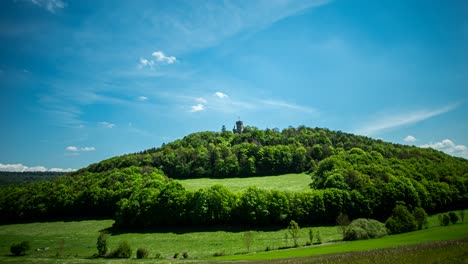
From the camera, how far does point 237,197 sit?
72.6 metres

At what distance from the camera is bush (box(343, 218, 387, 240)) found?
50.3 meters

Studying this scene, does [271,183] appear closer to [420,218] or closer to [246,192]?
[246,192]

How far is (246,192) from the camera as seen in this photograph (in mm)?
72438

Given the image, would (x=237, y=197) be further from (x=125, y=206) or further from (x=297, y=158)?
(x=297, y=158)

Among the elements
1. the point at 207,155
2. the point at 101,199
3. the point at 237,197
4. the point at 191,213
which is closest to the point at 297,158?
the point at 207,155

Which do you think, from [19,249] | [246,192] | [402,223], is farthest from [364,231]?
[19,249]

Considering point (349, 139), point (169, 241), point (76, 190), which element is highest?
point (349, 139)

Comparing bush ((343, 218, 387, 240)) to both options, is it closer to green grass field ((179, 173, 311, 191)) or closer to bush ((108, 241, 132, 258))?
bush ((108, 241, 132, 258))

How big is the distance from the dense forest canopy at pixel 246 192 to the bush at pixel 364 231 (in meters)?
15.5

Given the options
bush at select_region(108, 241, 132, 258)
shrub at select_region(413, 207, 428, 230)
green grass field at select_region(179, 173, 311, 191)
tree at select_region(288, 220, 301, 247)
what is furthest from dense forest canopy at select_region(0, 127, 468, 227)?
bush at select_region(108, 241, 132, 258)

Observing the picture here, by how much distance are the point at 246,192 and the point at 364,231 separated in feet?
97.1

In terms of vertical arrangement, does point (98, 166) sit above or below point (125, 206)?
above

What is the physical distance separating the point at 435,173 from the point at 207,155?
3589 inches

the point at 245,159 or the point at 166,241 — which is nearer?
the point at 166,241
